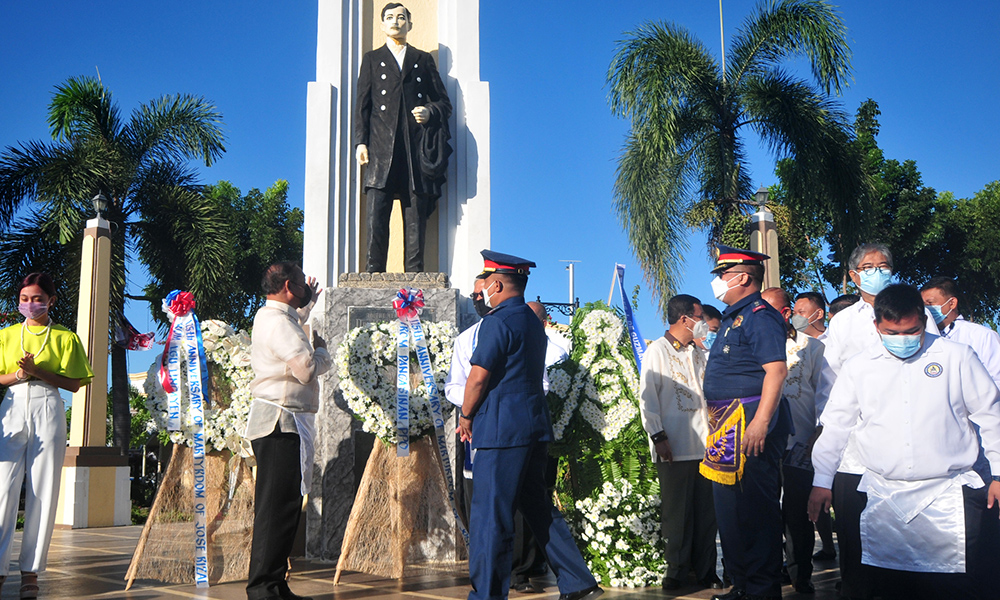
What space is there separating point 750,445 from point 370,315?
380 cm

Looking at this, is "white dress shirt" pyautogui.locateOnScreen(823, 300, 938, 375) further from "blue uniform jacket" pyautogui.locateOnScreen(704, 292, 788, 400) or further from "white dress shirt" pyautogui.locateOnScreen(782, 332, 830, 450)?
"blue uniform jacket" pyautogui.locateOnScreen(704, 292, 788, 400)

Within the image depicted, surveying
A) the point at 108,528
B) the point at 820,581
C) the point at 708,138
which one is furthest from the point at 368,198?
the point at 708,138

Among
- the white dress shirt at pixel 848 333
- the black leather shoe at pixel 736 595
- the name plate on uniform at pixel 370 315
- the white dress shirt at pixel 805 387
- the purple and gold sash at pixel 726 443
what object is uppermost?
the name plate on uniform at pixel 370 315

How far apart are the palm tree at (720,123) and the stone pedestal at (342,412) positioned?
340 inches

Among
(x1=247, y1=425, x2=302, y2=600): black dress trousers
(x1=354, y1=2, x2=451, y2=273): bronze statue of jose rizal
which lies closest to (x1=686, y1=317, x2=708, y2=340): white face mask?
(x1=247, y1=425, x2=302, y2=600): black dress trousers

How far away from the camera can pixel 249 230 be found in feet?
99.8

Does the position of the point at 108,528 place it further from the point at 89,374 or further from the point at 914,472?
the point at 914,472

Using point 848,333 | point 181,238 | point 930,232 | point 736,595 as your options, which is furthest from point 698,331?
point 930,232

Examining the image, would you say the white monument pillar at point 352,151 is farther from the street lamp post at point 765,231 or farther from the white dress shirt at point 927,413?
the street lamp post at point 765,231

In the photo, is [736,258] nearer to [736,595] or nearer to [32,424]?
[736,595]

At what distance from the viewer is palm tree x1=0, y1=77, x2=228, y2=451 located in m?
16.7

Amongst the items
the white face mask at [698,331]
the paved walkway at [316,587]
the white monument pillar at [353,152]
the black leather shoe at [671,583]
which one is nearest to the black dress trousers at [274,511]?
the paved walkway at [316,587]

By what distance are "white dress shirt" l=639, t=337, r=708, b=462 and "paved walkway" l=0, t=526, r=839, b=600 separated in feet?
3.08

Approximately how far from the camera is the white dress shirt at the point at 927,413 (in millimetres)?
3822
